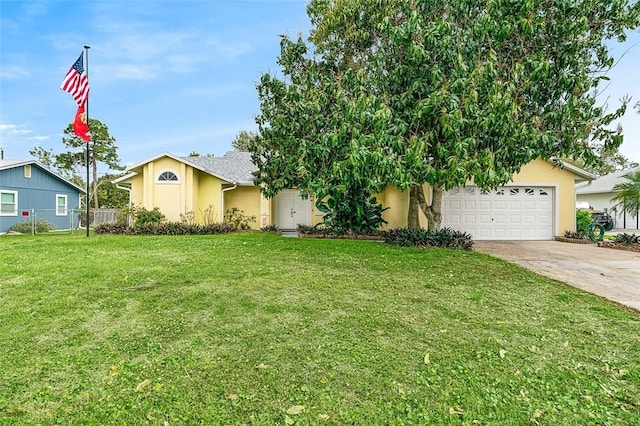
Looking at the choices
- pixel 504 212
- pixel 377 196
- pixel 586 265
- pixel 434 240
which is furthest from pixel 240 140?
pixel 586 265

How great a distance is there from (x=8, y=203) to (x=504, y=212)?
76.7ft

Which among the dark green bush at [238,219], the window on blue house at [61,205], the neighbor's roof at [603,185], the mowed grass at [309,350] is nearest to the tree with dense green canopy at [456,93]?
the mowed grass at [309,350]

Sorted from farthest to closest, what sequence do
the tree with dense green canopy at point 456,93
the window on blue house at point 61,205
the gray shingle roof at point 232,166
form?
1. the window on blue house at point 61,205
2. the gray shingle roof at point 232,166
3. the tree with dense green canopy at point 456,93

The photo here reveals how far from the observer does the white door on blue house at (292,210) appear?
15.3m

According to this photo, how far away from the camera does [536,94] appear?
696 centimetres

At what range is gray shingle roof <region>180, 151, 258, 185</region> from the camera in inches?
624

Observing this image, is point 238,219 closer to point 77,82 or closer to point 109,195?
point 77,82

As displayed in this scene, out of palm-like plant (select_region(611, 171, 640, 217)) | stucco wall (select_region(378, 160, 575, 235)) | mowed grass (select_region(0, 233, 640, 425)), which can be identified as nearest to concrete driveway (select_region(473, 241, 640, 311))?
mowed grass (select_region(0, 233, 640, 425))

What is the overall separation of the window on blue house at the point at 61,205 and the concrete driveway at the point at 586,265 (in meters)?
23.3

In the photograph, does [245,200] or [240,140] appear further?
[240,140]

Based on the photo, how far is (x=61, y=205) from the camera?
21500 mm

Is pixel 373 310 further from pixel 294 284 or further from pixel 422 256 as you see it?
pixel 422 256

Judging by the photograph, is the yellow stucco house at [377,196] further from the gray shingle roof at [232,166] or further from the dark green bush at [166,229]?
the dark green bush at [166,229]

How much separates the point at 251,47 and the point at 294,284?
10.3 metres
